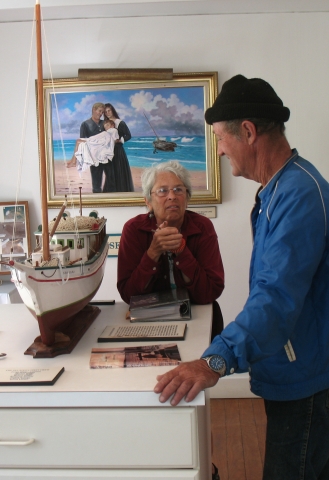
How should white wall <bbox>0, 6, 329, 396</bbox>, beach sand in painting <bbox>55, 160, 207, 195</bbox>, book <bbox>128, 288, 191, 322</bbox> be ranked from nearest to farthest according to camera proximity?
book <bbox>128, 288, 191, 322</bbox> < white wall <bbox>0, 6, 329, 396</bbox> < beach sand in painting <bbox>55, 160, 207, 195</bbox>

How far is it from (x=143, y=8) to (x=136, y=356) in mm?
2022

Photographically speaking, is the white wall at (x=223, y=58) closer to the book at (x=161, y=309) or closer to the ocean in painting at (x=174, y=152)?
the ocean in painting at (x=174, y=152)

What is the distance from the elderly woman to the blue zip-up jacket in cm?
51

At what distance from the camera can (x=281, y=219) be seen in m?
1.16

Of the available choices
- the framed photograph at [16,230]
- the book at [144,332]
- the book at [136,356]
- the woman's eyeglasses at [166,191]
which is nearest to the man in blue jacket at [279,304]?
the book at [136,356]

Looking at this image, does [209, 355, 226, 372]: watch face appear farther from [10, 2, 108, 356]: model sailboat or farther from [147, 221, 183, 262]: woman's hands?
[147, 221, 183, 262]: woman's hands

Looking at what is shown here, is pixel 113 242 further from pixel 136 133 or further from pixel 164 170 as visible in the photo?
pixel 164 170

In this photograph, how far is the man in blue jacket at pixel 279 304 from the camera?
110 cm

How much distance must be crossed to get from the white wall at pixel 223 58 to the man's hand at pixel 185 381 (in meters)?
1.84

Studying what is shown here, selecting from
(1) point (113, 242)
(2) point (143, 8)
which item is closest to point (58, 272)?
(1) point (113, 242)

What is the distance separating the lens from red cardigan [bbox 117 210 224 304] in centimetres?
179

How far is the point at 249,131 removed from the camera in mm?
1277

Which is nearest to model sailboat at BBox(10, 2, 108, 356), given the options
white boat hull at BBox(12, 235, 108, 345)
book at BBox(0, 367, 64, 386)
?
white boat hull at BBox(12, 235, 108, 345)

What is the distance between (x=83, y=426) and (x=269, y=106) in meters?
0.84
